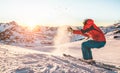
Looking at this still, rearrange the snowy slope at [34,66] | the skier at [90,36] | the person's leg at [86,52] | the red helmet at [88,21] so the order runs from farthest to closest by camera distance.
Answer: the person's leg at [86,52]
the skier at [90,36]
the red helmet at [88,21]
the snowy slope at [34,66]

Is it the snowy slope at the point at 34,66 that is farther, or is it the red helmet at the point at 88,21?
the red helmet at the point at 88,21

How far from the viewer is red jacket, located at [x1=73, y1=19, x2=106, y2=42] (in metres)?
10.6

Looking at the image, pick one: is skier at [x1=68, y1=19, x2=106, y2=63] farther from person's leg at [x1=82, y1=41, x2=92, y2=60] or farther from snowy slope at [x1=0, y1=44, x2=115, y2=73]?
snowy slope at [x1=0, y1=44, x2=115, y2=73]

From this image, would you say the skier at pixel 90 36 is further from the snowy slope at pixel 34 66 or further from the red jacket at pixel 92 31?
the snowy slope at pixel 34 66

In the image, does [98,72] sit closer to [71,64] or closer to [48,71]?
[71,64]

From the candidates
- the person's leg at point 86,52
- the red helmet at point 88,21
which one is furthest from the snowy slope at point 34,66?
the red helmet at point 88,21

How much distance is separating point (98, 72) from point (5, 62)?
302 centimetres

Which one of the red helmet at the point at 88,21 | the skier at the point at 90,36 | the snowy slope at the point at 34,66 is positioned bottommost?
the snowy slope at the point at 34,66

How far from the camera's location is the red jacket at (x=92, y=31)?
34.7 feet

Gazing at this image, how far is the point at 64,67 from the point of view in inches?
293

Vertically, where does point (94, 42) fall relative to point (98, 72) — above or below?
above

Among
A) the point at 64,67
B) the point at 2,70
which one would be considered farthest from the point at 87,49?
the point at 2,70

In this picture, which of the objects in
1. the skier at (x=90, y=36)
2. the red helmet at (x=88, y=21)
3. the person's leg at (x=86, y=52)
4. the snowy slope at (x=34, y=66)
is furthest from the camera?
the person's leg at (x=86, y=52)

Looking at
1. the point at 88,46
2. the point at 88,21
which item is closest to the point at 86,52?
the point at 88,46
